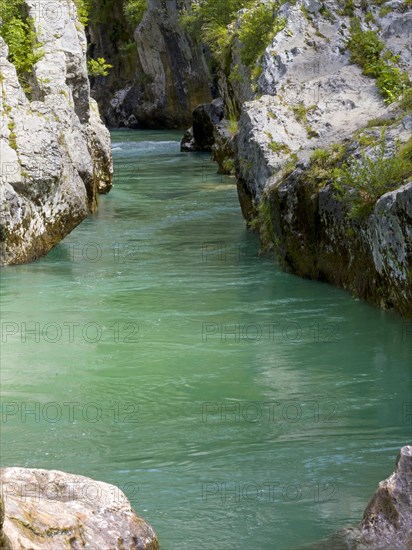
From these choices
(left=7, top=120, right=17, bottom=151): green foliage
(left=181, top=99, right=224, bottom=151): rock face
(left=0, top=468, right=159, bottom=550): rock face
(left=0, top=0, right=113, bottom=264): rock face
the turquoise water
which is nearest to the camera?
(left=0, top=468, right=159, bottom=550): rock face

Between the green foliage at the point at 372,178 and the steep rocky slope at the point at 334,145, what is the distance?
2 centimetres

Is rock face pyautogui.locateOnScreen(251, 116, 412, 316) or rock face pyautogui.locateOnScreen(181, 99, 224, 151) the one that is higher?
rock face pyautogui.locateOnScreen(181, 99, 224, 151)

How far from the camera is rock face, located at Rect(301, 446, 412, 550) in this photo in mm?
4858

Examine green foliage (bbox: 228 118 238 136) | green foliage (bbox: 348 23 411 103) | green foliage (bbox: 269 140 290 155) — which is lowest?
green foliage (bbox: 269 140 290 155)

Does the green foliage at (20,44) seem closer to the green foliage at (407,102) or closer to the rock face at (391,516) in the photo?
the green foliage at (407,102)

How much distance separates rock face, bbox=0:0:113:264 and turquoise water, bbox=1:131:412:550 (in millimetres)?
486

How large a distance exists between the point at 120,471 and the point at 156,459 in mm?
320

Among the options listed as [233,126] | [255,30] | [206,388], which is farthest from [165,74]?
[206,388]

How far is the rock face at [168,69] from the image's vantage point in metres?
42.6

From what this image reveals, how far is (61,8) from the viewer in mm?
19875

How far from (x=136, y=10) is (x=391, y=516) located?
4166cm

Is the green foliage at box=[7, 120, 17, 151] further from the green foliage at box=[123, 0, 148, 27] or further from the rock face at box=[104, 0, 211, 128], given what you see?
the green foliage at box=[123, 0, 148, 27]

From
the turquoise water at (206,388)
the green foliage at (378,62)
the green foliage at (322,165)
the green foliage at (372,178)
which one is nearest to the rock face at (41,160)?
the turquoise water at (206,388)

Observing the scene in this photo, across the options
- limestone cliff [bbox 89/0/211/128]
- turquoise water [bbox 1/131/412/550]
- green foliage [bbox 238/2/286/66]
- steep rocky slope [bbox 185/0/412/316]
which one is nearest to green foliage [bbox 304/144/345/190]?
steep rocky slope [bbox 185/0/412/316]
